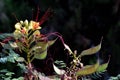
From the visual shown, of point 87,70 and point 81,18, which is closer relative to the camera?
point 87,70

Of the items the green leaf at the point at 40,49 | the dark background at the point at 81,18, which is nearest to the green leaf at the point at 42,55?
the green leaf at the point at 40,49

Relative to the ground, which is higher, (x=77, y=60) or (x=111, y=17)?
(x=111, y=17)

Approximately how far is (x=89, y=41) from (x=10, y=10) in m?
0.79

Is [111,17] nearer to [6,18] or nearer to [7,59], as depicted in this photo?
[6,18]

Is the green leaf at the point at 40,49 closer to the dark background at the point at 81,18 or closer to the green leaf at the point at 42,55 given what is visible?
the green leaf at the point at 42,55

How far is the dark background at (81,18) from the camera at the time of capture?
4.43 metres

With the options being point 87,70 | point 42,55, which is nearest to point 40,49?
point 42,55

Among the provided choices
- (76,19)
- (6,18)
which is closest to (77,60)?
(6,18)

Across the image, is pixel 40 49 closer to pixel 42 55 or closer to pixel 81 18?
pixel 42 55

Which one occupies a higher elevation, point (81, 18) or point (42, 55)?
point (81, 18)

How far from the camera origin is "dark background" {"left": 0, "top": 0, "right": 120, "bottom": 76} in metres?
4.43

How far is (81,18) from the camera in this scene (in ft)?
16.7

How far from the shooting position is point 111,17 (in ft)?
16.9

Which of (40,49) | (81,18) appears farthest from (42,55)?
(81,18)
